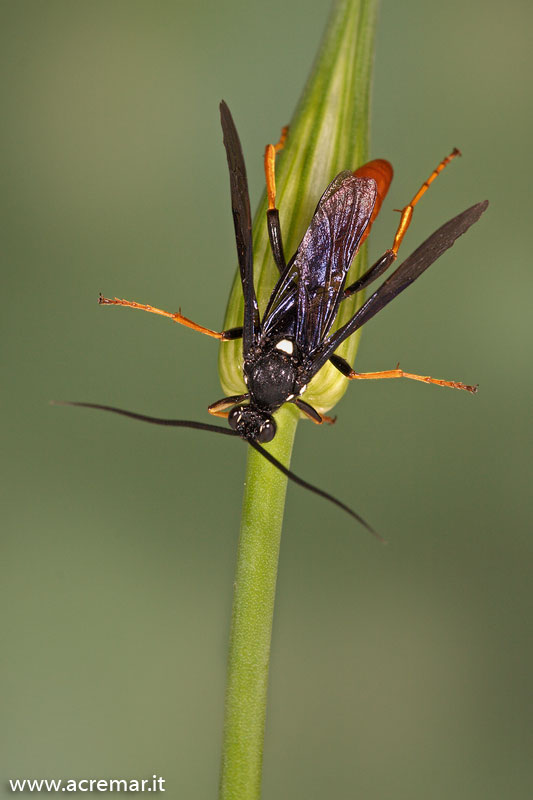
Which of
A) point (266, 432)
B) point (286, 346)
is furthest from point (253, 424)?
point (286, 346)

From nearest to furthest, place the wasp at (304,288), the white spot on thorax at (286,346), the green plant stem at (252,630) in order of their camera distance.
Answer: the green plant stem at (252,630) → the wasp at (304,288) → the white spot on thorax at (286,346)

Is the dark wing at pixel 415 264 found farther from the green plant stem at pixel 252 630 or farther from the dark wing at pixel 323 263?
the green plant stem at pixel 252 630

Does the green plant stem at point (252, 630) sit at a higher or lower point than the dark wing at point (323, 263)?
lower

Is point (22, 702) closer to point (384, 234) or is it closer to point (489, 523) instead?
point (489, 523)

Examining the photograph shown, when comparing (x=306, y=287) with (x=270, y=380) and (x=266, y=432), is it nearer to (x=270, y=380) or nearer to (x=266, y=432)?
(x=270, y=380)

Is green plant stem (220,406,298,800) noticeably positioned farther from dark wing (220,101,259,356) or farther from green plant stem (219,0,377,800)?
dark wing (220,101,259,356)

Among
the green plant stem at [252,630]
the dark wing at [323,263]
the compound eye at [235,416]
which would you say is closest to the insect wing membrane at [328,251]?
the dark wing at [323,263]
